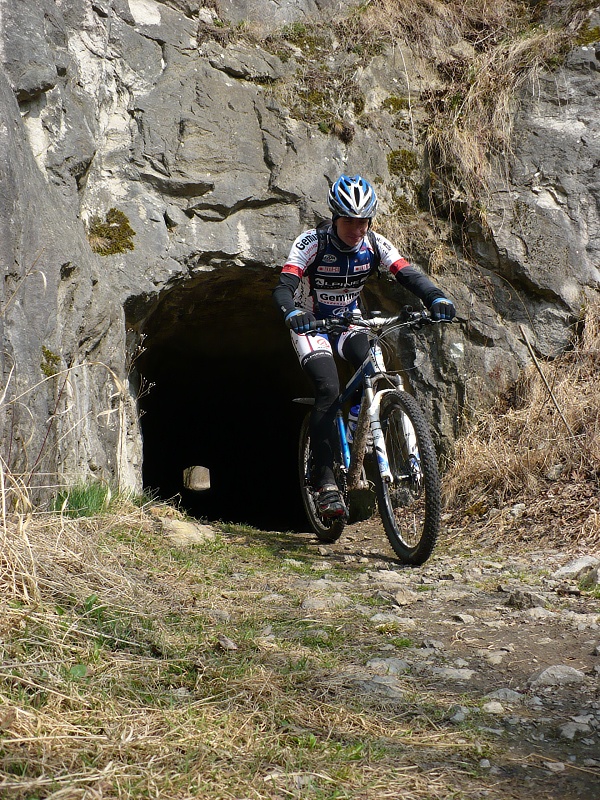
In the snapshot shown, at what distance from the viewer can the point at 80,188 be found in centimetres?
Answer: 593

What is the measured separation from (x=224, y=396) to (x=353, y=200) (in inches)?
306

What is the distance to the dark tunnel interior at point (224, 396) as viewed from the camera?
7410 mm

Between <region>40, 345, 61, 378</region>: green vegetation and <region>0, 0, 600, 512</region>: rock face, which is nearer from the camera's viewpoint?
<region>40, 345, 61, 378</region>: green vegetation

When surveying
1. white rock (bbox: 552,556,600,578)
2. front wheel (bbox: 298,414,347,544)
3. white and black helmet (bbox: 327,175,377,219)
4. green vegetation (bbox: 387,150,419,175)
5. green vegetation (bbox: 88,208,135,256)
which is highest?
green vegetation (bbox: 387,150,419,175)

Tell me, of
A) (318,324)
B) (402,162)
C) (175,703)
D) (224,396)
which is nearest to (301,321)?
(318,324)

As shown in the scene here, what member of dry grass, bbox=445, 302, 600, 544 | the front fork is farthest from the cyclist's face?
dry grass, bbox=445, 302, 600, 544

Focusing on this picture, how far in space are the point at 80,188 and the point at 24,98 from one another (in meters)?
0.95

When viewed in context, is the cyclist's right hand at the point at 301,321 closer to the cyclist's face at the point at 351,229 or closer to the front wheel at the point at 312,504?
the cyclist's face at the point at 351,229

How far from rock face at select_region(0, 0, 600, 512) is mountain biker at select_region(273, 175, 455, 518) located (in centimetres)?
141

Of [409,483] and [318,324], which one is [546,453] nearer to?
[409,483]

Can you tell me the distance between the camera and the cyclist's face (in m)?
4.91

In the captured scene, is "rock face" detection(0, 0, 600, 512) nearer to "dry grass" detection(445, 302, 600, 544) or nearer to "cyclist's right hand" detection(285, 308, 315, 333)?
"dry grass" detection(445, 302, 600, 544)

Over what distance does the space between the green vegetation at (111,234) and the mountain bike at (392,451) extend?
7.84 feet

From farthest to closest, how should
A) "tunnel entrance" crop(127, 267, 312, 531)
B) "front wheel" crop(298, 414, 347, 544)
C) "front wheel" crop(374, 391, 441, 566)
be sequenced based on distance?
"tunnel entrance" crop(127, 267, 312, 531)
"front wheel" crop(298, 414, 347, 544)
"front wheel" crop(374, 391, 441, 566)
